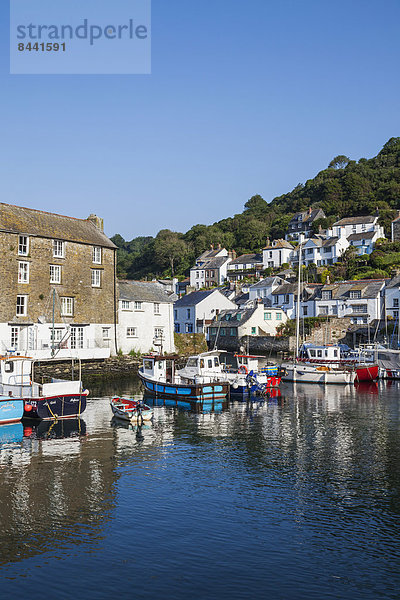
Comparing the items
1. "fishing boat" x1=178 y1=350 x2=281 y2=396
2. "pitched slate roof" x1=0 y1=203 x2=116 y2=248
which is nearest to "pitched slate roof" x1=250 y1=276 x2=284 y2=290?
"pitched slate roof" x1=0 y1=203 x2=116 y2=248

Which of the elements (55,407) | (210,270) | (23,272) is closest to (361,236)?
(210,270)

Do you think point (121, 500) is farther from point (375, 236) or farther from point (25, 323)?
point (375, 236)

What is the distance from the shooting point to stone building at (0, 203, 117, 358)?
162 feet

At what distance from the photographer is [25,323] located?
4950 cm

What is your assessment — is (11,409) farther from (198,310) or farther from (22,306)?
(198,310)

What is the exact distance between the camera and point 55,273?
53.3 metres

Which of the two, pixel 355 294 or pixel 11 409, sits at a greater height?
pixel 355 294

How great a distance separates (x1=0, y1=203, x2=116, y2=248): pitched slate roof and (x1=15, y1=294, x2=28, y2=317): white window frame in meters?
6.09

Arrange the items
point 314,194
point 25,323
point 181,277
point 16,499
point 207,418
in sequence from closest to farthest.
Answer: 1. point 16,499
2. point 207,418
3. point 25,323
4. point 181,277
5. point 314,194

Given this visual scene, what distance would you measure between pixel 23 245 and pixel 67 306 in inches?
289

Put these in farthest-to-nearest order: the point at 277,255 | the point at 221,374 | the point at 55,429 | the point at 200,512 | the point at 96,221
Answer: the point at 277,255 → the point at 96,221 → the point at 221,374 → the point at 55,429 → the point at 200,512

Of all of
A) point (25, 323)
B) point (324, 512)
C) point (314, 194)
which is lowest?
point (324, 512)

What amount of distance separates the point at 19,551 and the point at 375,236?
373ft

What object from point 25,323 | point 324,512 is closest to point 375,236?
point 25,323
